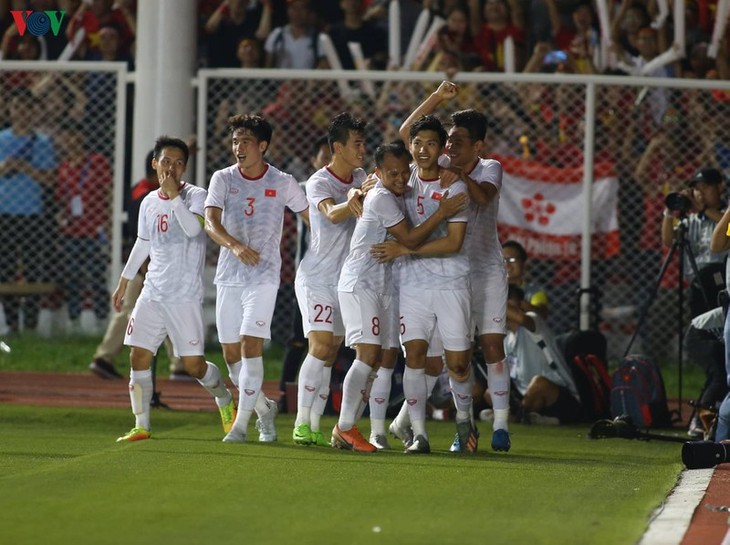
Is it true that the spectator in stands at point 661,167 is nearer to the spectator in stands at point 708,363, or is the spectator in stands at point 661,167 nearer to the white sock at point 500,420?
the spectator in stands at point 708,363

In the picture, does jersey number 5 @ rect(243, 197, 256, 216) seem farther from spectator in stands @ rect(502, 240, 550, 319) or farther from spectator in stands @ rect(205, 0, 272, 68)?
spectator in stands @ rect(205, 0, 272, 68)

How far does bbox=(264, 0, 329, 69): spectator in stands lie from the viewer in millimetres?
16203

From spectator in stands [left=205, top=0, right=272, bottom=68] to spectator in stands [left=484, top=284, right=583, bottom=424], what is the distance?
18.7 ft

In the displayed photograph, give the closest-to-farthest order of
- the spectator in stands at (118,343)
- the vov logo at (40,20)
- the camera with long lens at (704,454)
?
the camera with long lens at (704,454) < the vov logo at (40,20) < the spectator in stands at (118,343)

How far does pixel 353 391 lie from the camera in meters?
9.53

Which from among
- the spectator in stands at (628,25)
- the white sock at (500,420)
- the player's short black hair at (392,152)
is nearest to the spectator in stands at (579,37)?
the spectator in stands at (628,25)

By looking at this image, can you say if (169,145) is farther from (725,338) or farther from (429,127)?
(725,338)

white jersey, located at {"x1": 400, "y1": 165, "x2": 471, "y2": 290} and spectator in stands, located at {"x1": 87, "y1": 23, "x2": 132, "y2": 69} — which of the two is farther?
spectator in stands, located at {"x1": 87, "y1": 23, "x2": 132, "y2": 69}

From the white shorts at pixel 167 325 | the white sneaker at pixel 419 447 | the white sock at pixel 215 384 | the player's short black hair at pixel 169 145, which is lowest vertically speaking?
the white sneaker at pixel 419 447

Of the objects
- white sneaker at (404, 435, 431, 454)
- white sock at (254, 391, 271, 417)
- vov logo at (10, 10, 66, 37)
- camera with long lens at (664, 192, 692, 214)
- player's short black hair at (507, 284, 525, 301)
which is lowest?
white sneaker at (404, 435, 431, 454)

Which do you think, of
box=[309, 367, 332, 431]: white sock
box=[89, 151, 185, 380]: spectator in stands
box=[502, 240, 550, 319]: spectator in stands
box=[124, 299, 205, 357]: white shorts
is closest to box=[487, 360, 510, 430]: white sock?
box=[309, 367, 332, 431]: white sock

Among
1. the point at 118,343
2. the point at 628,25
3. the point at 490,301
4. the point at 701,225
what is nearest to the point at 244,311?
the point at 490,301

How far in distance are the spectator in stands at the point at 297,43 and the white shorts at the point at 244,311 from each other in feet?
21.4

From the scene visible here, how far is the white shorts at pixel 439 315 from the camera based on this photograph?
944cm
